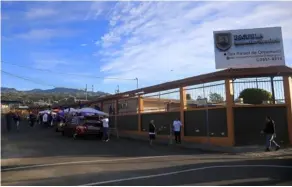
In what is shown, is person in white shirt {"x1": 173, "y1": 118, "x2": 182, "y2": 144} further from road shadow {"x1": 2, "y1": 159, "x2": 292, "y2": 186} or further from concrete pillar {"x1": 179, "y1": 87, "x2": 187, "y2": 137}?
road shadow {"x1": 2, "y1": 159, "x2": 292, "y2": 186}

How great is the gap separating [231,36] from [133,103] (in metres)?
14.5

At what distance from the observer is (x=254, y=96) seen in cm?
2234

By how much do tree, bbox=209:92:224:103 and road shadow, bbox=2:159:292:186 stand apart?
29.2 ft

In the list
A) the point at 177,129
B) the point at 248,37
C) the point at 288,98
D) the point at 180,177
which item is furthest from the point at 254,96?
the point at 180,177

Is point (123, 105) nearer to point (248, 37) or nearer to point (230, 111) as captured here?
point (248, 37)

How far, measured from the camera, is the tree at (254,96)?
2214 cm

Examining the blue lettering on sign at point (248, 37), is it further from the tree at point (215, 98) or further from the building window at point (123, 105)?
the building window at point (123, 105)

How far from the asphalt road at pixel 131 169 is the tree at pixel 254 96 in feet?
15.3

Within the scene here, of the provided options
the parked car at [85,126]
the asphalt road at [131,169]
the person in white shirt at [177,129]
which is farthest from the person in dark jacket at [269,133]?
the parked car at [85,126]

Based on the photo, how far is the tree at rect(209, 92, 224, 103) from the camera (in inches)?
893

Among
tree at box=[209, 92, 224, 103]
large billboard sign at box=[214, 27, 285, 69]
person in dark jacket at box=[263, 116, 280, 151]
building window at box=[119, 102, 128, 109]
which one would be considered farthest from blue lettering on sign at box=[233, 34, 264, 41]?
building window at box=[119, 102, 128, 109]

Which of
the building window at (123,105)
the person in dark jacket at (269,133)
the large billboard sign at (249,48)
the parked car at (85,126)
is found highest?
the large billboard sign at (249,48)

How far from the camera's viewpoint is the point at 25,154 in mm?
18453

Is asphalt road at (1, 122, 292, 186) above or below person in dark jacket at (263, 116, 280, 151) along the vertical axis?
below
